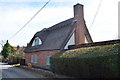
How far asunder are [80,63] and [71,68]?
144cm

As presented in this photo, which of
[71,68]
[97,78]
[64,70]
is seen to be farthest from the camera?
[64,70]

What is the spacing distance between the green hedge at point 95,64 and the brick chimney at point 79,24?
6934mm

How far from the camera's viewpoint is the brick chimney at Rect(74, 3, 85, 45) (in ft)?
63.3

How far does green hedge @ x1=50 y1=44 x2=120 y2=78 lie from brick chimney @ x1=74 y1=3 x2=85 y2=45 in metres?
6.93

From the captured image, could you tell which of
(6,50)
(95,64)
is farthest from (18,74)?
(6,50)

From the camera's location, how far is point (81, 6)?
2061 centimetres

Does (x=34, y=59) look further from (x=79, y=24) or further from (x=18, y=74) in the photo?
(x=79, y=24)

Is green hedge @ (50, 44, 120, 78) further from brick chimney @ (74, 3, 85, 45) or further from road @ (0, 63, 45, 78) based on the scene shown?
brick chimney @ (74, 3, 85, 45)

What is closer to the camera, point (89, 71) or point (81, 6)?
point (89, 71)

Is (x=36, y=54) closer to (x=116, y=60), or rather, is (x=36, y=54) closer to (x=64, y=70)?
(x=64, y=70)

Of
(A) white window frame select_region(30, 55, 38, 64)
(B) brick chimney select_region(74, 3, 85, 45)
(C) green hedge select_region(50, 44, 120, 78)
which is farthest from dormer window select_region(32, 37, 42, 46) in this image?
(C) green hedge select_region(50, 44, 120, 78)

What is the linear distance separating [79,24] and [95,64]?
1137cm

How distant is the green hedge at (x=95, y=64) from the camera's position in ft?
26.5

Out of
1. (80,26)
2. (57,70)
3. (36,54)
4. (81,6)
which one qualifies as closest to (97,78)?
(57,70)
